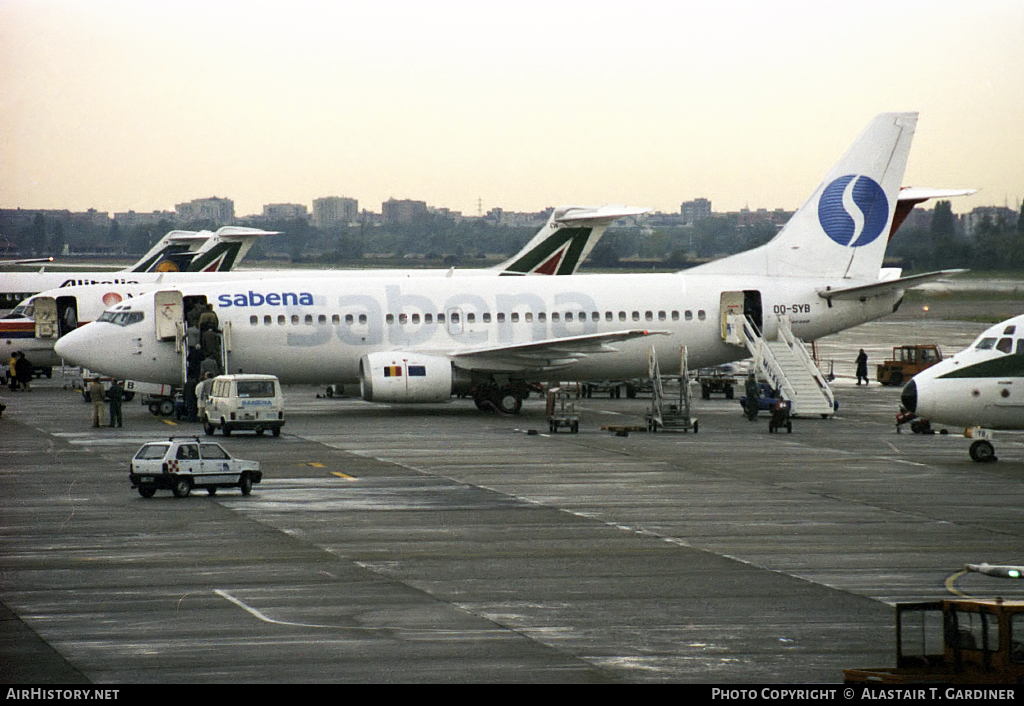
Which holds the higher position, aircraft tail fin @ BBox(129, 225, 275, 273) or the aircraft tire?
aircraft tail fin @ BBox(129, 225, 275, 273)

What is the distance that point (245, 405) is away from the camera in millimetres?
44000

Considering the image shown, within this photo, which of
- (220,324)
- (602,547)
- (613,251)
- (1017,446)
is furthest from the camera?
(613,251)

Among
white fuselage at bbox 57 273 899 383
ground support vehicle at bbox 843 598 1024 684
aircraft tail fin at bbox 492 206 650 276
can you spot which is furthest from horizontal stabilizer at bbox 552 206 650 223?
ground support vehicle at bbox 843 598 1024 684

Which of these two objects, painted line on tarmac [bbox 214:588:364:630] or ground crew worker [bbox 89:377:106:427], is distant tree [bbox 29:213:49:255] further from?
ground crew worker [bbox 89:377:106:427]

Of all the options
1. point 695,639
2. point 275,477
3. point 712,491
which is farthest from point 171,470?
point 695,639

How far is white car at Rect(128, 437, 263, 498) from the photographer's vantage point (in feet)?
103

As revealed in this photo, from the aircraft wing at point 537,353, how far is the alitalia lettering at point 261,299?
5.97 meters

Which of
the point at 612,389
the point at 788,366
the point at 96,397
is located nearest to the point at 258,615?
the point at 96,397

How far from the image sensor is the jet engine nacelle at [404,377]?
165 ft

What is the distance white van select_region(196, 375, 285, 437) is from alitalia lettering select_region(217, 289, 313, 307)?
24.9 ft

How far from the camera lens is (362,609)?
20.0 meters

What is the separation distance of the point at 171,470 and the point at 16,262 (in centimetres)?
1001

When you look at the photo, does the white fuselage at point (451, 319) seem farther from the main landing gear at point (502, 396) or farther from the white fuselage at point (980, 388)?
the white fuselage at point (980, 388)
